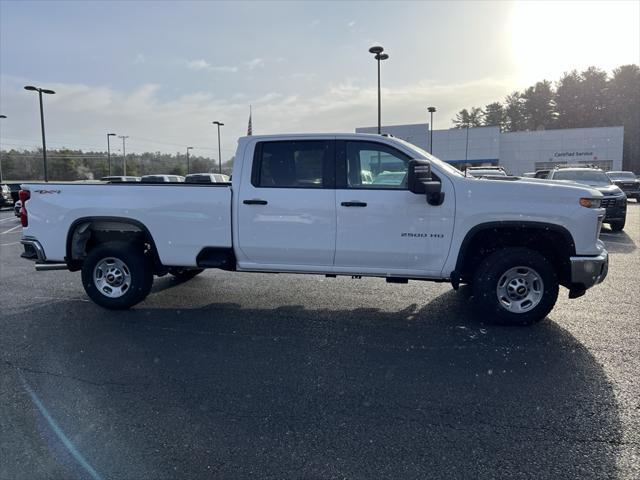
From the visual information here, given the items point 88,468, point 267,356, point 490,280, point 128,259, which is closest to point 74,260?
point 128,259

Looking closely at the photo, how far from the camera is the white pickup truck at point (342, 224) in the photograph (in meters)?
4.89

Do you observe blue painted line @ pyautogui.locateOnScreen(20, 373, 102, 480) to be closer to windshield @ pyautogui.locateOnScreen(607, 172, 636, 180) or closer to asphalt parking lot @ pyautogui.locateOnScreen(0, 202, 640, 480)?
asphalt parking lot @ pyautogui.locateOnScreen(0, 202, 640, 480)

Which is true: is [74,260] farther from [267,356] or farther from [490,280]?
[490,280]

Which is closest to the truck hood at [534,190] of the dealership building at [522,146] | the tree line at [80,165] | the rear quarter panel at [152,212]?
the rear quarter panel at [152,212]

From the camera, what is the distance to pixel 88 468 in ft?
8.89

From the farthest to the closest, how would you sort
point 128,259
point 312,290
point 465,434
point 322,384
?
point 312,290
point 128,259
point 322,384
point 465,434

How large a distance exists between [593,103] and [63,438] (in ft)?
297

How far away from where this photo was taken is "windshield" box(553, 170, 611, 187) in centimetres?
1387

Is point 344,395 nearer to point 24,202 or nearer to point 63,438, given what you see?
point 63,438

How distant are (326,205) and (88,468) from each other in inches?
133

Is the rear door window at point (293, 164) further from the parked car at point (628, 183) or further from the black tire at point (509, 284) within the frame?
the parked car at point (628, 183)

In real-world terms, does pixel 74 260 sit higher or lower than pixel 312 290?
higher

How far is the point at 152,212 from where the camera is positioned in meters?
5.64

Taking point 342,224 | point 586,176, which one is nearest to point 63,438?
point 342,224
